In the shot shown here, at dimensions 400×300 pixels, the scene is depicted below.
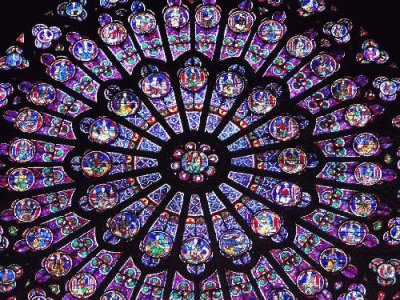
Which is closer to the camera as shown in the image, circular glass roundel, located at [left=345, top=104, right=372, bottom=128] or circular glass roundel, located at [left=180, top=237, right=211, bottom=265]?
circular glass roundel, located at [left=180, top=237, right=211, bottom=265]

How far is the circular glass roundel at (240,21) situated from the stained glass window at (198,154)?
0.01 meters

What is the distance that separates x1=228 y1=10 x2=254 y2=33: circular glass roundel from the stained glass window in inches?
0.6

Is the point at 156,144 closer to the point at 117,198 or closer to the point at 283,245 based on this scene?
the point at 117,198

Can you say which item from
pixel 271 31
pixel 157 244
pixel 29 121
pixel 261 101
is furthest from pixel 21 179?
pixel 271 31

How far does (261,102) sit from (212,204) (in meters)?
1.65

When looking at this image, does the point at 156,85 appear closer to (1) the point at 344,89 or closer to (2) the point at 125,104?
(2) the point at 125,104

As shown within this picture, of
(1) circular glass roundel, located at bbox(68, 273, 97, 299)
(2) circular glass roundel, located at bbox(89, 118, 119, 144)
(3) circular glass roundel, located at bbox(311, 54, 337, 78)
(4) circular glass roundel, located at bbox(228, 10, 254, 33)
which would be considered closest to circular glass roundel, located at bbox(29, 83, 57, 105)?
(2) circular glass roundel, located at bbox(89, 118, 119, 144)

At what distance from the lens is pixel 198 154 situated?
1798 centimetres

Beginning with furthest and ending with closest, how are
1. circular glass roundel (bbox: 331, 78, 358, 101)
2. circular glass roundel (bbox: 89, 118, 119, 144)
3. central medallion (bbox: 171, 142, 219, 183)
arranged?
1. circular glass roundel (bbox: 331, 78, 358, 101)
2. circular glass roundel (bbox: 89, 118, 119, 144)
3. central medallion (bbox: 171, 142, 219, 183)

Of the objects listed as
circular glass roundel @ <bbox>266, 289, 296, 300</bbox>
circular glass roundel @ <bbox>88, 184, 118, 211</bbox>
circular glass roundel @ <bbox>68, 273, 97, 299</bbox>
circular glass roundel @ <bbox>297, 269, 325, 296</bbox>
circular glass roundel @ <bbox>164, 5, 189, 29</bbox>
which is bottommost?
circular glass roundel @ <bbox>266, 289, 296, 300</bbox>

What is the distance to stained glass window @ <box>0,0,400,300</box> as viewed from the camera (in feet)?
56.4

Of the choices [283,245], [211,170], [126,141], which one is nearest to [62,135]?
[126,141]

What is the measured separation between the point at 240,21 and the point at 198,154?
2129 mm

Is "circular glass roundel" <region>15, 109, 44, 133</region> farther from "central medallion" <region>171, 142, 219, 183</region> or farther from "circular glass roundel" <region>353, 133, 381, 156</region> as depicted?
"circular glass roundel" <region>353, 133, 381, 156</region>
